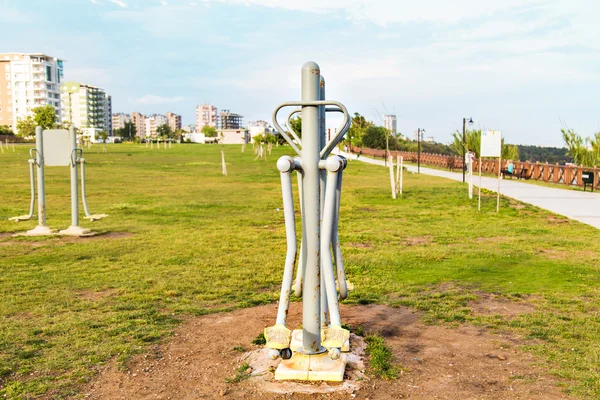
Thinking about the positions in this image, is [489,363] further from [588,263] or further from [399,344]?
[588,263]

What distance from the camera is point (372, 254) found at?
9.52 m

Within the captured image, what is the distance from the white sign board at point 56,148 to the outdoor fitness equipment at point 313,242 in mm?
8455

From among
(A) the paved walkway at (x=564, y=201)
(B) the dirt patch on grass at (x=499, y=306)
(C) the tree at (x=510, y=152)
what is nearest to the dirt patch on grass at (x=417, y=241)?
(B) the dirt patch on grass at (x=499, y=306)

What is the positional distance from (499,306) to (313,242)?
9.85ft

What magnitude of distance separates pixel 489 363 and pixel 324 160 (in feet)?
6.56

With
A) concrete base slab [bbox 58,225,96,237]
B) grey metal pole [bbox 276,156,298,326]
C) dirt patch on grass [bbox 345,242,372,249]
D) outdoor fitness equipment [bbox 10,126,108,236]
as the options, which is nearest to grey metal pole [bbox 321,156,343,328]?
grey metal pole [bbox 276,156,298,326]

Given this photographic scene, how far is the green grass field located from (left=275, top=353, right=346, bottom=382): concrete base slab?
4.30 ft

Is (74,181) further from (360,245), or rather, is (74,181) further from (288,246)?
(288,246)

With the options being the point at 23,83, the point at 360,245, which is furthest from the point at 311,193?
the point at 23,83

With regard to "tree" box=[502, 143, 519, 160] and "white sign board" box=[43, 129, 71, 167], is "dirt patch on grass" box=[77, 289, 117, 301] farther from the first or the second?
"tree" box=[502, 143, 519, 160]

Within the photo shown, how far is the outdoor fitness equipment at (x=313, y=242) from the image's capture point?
13.8 ft

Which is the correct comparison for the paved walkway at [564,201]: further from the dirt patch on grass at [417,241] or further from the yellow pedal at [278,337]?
the yellow pedal at [278,337]

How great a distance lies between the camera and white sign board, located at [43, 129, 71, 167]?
11.7 metres

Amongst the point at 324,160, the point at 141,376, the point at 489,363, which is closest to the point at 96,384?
the point at 141,376
